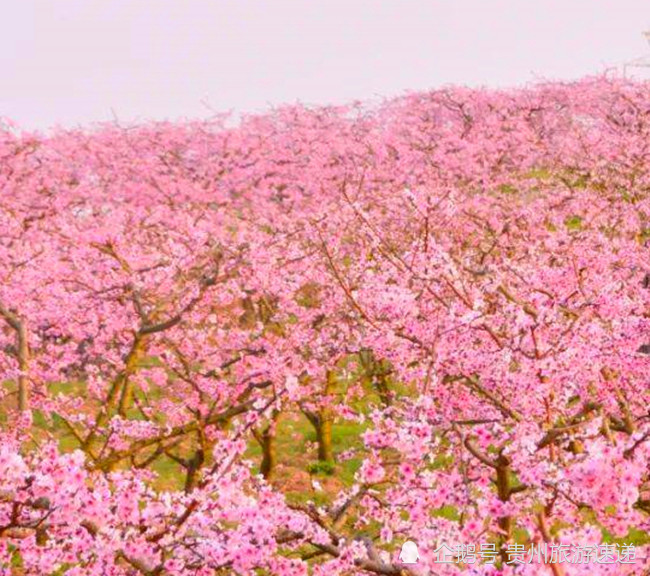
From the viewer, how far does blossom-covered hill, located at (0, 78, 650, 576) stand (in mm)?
4371

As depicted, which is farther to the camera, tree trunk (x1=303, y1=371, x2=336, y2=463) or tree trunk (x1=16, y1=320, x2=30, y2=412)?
tree trunk (x1=303, y1=371, x2=336, y2=463)

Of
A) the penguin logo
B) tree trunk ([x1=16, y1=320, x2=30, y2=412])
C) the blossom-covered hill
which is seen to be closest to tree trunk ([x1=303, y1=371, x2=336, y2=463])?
the blossom-covered hill

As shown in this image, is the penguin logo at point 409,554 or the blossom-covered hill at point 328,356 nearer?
the penguin logo at point 409,554

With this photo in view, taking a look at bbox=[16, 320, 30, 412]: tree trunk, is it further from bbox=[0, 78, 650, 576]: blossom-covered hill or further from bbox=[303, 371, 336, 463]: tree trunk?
bbox=[303, 371, 336, 463]: tree trunk

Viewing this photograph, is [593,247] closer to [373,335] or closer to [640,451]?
[373,335]

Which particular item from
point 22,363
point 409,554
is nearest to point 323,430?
point 22,363

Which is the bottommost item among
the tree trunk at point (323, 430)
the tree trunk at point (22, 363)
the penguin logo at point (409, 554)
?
the tree trunk at point (323, 430)

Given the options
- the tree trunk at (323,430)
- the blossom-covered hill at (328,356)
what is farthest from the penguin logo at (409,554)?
the tree trunk at (323,430)

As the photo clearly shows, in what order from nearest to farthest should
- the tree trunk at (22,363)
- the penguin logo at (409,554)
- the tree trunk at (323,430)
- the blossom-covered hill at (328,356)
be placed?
the penguin logo at (409,554), the blossom-covered hill at (328,356), the tree trunk at (22,363), the tree trunk at (323,430)

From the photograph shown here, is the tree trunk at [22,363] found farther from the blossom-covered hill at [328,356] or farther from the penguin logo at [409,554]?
the penguin logo at [409,554]

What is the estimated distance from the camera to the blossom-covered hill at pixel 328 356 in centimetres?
437

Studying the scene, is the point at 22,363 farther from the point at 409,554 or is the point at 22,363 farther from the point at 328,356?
the point at 409,554

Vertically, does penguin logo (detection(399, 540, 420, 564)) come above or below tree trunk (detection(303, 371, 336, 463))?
above

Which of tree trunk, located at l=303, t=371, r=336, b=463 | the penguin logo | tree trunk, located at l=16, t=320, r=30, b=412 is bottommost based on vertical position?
tree trunk, located at l=303, t=371, r=336, b=463
